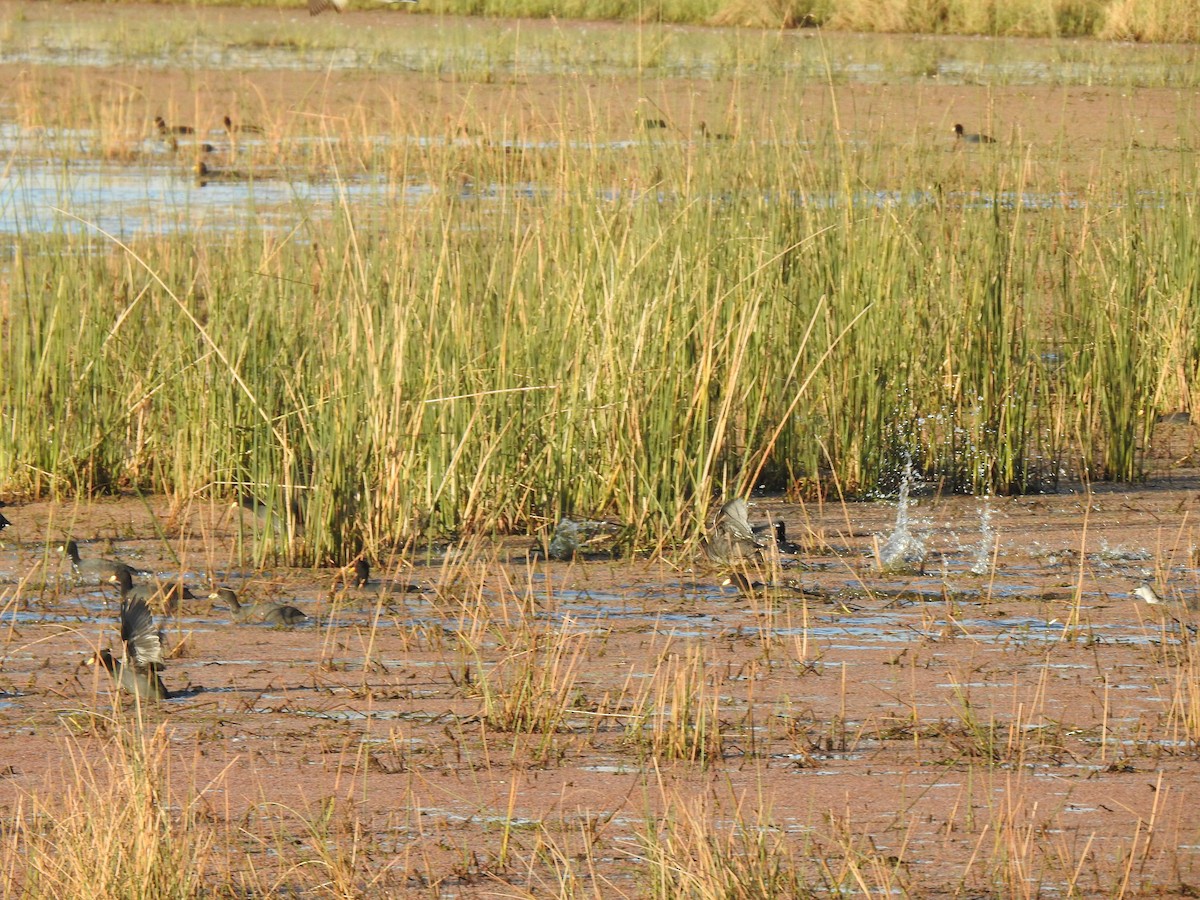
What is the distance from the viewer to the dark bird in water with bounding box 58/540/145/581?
4.93m

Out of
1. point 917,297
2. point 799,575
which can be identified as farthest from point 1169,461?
point 799,575

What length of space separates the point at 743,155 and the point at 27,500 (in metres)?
2.70

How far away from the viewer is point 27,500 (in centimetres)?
613

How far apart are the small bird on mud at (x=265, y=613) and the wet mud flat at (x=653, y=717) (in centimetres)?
5

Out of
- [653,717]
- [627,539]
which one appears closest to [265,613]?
[627,539]

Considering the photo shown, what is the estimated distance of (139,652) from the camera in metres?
3.79

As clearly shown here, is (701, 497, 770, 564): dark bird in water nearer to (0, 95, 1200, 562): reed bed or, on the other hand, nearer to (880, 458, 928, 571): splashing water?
(0, 95, 1200, 562): reed bed

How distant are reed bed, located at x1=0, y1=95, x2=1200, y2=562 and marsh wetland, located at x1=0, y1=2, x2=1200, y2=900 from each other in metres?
0.02

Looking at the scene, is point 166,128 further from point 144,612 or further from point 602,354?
point 144,612

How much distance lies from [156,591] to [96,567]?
0.81 feet

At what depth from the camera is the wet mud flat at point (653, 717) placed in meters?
3.04

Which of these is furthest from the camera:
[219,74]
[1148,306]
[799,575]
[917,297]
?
[219,74]

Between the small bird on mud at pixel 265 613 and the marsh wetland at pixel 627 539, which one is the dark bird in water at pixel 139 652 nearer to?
the marsh wetland at pixel 627 539

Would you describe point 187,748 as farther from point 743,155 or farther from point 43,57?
point 43,57
